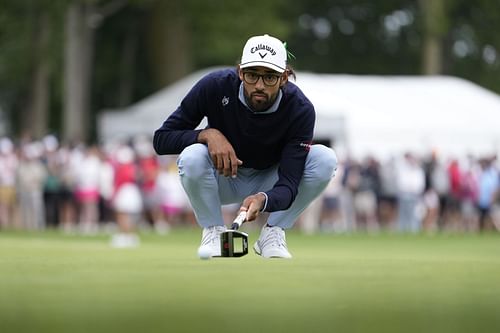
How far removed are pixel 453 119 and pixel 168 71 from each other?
13.1 meters

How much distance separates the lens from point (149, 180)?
30344 millimetres

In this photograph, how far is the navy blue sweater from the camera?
9727 millimetres

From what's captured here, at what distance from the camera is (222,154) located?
373 inches

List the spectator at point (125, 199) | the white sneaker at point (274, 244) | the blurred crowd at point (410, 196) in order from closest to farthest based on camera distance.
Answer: the white sneaker at point (274, 244)
the spectator at point (125, 199)
the blurred crowd at point (410, 196)

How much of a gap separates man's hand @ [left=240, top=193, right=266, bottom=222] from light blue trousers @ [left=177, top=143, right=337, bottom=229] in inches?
24.3

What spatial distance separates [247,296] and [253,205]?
229 cm

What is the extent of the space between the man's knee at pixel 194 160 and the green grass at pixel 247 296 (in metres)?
0.64

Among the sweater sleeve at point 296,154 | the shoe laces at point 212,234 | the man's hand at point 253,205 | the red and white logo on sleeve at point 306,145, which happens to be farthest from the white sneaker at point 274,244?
the man's hand at point 253,205

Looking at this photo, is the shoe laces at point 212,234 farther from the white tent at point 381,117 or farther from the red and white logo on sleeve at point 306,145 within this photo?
the white tent at point 381,117

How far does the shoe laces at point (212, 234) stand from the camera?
32.5 ft

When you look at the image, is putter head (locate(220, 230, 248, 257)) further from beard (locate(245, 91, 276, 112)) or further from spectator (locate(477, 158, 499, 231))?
spectator (locate(477, 158, 499, 231))

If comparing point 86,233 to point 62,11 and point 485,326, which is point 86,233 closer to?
point 62,11

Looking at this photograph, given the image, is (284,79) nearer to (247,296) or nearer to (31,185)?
(247,296)

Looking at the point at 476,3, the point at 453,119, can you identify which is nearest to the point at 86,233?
the point at 453,119
